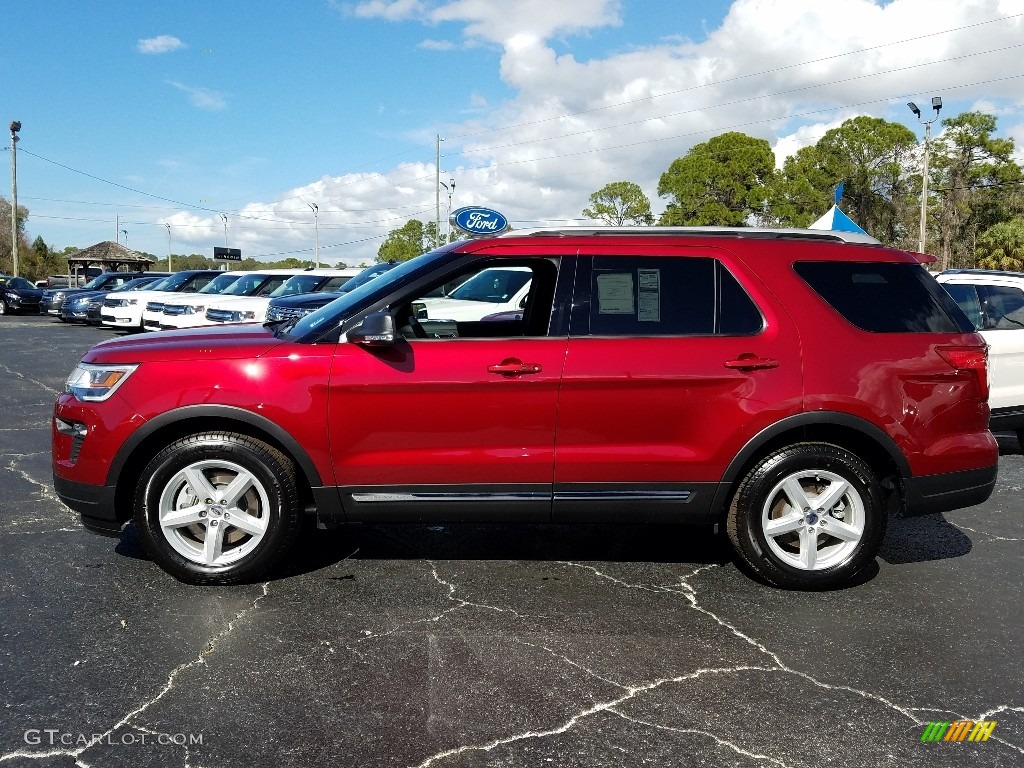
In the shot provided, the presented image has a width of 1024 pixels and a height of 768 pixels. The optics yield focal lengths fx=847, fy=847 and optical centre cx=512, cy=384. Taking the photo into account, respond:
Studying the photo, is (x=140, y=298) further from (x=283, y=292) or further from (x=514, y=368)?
(x=514, y=368)

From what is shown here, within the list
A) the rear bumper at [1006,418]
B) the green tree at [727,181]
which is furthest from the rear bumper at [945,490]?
the green tree at [727,181]

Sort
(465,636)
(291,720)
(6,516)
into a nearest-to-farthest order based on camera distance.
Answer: (291,720), (465,636), (6,516)

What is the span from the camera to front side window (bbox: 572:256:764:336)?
170 inches

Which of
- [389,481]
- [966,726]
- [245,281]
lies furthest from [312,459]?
[245,281]

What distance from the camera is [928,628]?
397 cm

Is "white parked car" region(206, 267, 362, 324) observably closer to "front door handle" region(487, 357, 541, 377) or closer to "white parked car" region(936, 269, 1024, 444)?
"white parked car" region(936, 269, 1024, 444)

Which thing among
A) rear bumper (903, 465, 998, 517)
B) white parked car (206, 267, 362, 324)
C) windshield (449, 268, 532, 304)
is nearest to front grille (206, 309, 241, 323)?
white parked car (206, 267, 362, 324)

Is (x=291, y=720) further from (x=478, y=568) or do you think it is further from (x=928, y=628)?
(x=928, y=628)

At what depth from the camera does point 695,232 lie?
454 centimetres

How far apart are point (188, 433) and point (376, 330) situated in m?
1.15

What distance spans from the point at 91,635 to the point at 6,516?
233cm

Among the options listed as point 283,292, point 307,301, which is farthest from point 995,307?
Answer: point 283,292

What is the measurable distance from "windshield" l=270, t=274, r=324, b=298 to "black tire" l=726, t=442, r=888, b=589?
1345cm

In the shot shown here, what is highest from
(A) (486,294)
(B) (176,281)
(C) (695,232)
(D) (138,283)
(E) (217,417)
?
(D) (138,283)
